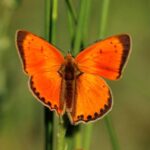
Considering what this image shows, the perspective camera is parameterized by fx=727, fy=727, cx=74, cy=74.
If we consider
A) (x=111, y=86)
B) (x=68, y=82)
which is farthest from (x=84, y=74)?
(x=111, y=86)

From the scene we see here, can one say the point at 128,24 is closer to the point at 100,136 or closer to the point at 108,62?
the point at 100,136

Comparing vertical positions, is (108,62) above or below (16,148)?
above

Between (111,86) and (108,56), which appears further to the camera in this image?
(111,86)

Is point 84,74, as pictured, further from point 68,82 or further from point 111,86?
point 111,86

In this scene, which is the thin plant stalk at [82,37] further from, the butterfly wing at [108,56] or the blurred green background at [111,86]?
the blurred green background at [111,86]

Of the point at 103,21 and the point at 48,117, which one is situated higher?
Answer: the point at 103,21

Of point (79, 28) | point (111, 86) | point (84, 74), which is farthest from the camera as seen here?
point (111, 86)

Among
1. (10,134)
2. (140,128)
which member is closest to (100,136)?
(140,128)
